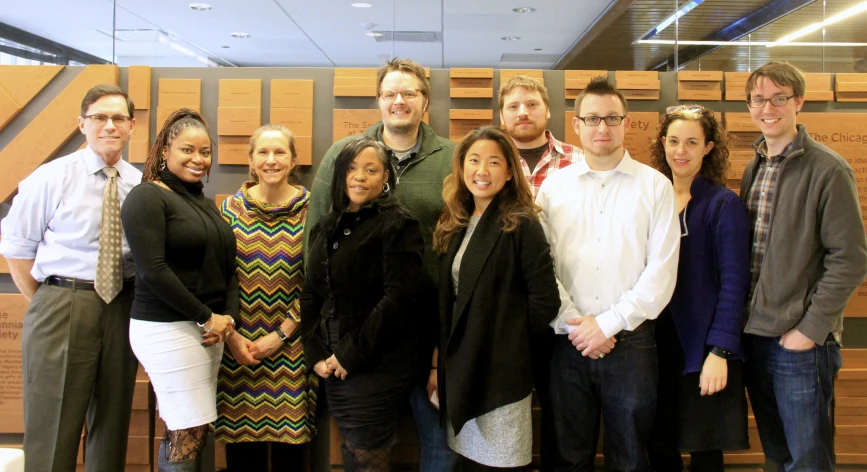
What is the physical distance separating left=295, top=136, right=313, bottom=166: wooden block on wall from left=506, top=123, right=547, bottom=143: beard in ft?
3.48

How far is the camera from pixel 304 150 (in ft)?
9.64

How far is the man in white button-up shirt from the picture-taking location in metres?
1.92

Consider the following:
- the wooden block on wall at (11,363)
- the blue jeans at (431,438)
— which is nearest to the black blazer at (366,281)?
the blue jeans at (431,438)

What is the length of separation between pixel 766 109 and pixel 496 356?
1.34 m

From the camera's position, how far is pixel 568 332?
197 cm

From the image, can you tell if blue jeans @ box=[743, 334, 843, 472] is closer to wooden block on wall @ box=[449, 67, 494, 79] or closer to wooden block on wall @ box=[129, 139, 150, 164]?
wooden block on wall @ box=[449, 67, 494, 79]

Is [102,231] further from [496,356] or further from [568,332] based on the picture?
[568,332]

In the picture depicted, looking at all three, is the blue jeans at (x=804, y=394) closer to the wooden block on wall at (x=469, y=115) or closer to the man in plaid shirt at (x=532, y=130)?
the man in plaid shirt at (x=532, y=130)

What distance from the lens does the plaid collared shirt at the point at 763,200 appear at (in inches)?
82.0

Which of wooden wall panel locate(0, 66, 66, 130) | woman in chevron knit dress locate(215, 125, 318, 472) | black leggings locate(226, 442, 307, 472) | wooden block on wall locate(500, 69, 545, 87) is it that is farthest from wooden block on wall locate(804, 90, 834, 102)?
wooden wall panel locate(0, 66, 66, 130)

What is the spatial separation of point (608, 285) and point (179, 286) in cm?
150

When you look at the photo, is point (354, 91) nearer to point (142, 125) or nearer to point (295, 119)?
point (295, 119)

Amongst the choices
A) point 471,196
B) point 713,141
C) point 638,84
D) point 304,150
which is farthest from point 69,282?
point 638,84

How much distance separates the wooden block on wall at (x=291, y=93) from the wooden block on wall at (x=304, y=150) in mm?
183
